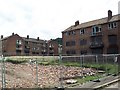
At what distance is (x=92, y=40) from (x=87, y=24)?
4.91 metres

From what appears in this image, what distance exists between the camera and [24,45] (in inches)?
4114

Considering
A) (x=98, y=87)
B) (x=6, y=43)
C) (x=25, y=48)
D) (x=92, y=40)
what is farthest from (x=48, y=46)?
(x=98, y=87)

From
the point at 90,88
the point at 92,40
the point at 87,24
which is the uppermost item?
the point at 87,24

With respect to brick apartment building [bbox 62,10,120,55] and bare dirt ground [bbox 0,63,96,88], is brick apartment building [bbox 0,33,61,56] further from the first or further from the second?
bare dirt ground [bbox 0,63,96,88]

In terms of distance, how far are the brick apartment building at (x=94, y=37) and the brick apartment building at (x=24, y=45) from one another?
1918 cm

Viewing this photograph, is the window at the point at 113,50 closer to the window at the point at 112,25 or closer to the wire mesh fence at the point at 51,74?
the window at the point at 112,25

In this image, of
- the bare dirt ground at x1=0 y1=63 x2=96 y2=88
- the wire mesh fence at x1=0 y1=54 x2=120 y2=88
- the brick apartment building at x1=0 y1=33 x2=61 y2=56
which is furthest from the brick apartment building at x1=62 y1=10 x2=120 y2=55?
the bare dirt ground at x1=0 y1=63 x2=96 y2=88

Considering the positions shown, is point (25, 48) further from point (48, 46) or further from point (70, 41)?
point (70, 41)

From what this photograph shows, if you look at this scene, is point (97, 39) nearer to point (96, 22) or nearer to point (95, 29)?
point (95, 29)

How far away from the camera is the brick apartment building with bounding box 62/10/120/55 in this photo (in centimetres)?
5219

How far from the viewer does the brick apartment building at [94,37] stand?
5219 cm

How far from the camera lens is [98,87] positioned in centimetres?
1357

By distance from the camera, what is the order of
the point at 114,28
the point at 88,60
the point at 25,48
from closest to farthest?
the point at 88,60 < the point at 114,28 < the point at 25,48

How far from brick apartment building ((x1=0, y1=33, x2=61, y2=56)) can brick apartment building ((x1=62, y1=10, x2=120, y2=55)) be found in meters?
19.2
